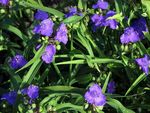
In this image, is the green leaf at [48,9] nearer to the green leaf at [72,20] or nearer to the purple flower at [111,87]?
the green leaf at [72,20]

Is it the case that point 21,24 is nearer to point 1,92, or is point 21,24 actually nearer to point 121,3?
point 1,92

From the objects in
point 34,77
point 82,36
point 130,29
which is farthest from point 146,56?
point 34,77

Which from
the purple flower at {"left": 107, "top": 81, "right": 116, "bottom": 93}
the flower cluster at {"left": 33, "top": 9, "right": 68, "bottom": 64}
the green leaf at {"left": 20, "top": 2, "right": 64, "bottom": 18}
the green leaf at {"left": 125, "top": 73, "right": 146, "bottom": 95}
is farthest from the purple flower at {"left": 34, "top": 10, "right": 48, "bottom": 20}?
the green leaf at {"left": 125, "top": 73, "right": 146, "bottom": 95}

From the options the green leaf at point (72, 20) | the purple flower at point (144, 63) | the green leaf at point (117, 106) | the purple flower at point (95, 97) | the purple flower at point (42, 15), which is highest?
the purple flower at point (42, 15)

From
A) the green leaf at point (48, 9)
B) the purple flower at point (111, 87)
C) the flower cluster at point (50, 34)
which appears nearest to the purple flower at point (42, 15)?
the green leaf at point (48, 9)

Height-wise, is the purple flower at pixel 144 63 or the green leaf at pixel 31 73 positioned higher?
the green leaf at pixel 31 73

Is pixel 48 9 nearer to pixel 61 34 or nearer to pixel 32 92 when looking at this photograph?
pixel 61 34

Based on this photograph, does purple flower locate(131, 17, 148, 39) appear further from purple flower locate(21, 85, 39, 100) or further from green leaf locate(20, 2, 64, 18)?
purple flower locate(21, 85, 39, 100)
